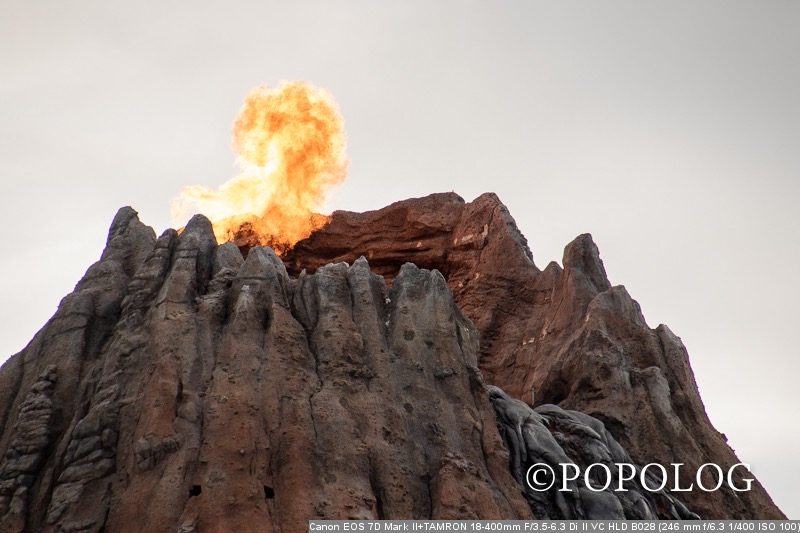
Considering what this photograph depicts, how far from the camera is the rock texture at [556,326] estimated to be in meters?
39.9

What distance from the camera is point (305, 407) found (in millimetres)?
32469

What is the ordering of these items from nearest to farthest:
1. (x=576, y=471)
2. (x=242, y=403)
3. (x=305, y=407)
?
(x=242, y=403) → (x=305, y=407) → (x=576, y=471)

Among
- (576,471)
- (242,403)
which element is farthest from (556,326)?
(242,403)

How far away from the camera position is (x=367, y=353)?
→ 35594 millimetres

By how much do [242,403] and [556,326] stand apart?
17.7 m

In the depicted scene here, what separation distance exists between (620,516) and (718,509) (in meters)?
5.89

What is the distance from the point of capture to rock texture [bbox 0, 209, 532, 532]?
30203mm

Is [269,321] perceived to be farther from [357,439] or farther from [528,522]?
[528,522]

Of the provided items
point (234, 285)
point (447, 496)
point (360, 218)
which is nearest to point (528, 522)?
point (447, 496)

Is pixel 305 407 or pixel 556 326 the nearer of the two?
pixel 305 407

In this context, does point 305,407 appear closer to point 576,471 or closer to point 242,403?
point 242,403

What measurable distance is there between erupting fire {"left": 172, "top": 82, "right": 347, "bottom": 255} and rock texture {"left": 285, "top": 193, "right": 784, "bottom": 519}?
78.6 inches

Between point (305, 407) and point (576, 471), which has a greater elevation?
point (305, 407)

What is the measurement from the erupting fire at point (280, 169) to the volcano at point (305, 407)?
8.87 metres
